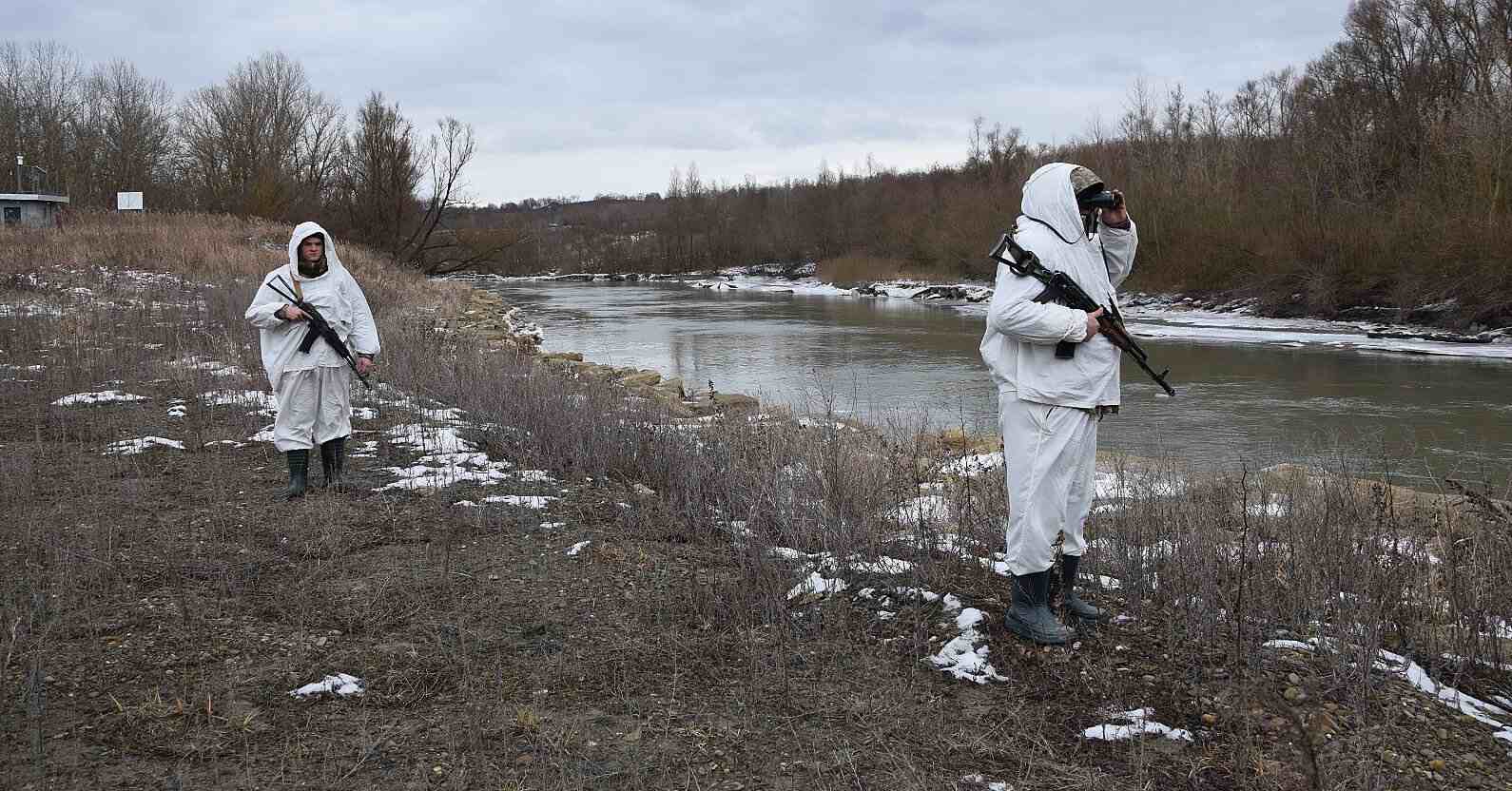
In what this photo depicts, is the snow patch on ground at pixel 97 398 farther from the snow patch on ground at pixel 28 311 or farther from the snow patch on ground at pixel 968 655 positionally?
the snow patch on ground at pixel 968 655

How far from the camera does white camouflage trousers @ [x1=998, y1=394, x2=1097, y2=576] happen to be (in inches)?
167

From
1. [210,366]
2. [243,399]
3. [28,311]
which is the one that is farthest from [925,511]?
[28,311]

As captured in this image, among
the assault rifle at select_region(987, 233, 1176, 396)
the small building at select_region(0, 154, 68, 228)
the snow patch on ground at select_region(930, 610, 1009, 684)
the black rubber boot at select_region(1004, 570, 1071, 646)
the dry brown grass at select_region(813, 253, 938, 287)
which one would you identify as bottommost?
the snow patch on ground at select_region(930, 610, 1009, 684)

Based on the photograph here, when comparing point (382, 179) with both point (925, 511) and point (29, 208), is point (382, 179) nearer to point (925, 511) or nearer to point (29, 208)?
point (29, 208)

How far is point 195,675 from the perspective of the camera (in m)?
4.14

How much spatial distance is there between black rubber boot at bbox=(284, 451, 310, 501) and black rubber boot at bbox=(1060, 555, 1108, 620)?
4763mm

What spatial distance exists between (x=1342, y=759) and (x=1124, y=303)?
3539cm

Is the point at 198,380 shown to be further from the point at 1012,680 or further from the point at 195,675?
the point at 1012,680

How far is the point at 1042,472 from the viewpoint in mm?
4223

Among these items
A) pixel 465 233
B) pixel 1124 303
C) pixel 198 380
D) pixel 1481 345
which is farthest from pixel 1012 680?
pixel 465 233

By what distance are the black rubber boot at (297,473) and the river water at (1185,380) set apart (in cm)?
385

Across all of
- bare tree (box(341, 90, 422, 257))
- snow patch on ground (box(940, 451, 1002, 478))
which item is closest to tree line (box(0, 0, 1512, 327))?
bare tree (box(341, 90, 422, 257))

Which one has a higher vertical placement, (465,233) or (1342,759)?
(465,233)

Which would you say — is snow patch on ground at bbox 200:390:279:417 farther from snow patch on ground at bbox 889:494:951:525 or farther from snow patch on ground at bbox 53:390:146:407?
snow patch on ground at bbox 889:494:951:525
